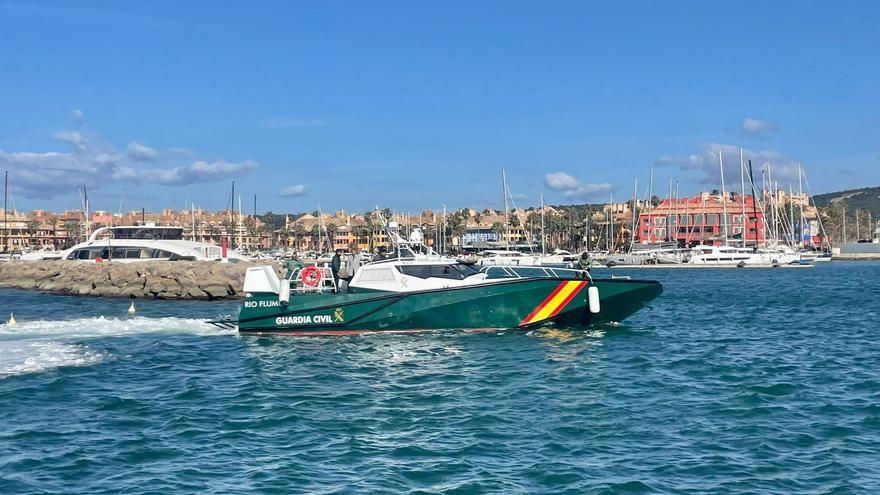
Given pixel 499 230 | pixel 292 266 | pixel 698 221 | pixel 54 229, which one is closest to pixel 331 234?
pixel 499 230

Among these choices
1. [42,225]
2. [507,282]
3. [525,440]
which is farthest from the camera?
[42,225]

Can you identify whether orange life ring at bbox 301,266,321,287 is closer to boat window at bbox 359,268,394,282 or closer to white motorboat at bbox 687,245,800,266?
Answer: boat window at bbox 359,268,394,282

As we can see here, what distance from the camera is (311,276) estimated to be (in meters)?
24.0

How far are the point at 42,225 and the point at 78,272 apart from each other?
5768 inches

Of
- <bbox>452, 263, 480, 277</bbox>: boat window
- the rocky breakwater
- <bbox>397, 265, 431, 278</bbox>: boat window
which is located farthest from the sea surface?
the rocky breakwater

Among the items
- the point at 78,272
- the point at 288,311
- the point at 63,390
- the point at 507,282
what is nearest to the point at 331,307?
the point at 288,311

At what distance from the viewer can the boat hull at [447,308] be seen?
22.5 m

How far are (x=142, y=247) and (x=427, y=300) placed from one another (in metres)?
40.0

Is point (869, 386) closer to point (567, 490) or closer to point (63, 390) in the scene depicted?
point (567, 490)

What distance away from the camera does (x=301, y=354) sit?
66.2 feet

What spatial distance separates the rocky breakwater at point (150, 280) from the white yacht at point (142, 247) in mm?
3473

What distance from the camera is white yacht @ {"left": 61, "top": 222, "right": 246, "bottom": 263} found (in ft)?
185

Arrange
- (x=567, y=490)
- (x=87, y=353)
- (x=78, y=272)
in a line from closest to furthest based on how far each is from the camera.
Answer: (x=567, y=490), (x=87, y=353), (x=78, y=272)

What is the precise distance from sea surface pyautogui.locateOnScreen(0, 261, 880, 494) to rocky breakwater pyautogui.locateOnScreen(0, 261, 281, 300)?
20.2m
